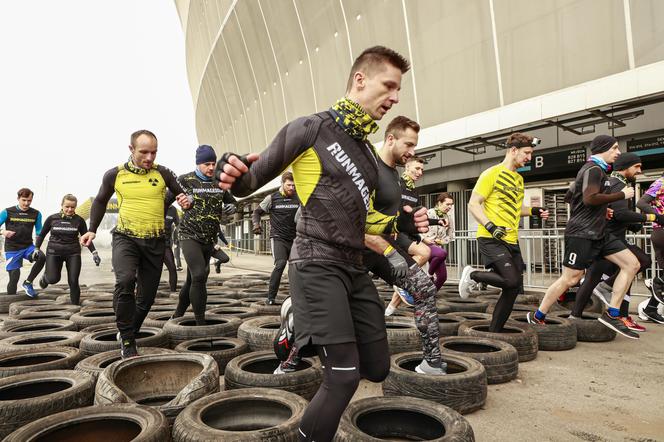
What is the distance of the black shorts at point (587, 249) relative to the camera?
5012mm

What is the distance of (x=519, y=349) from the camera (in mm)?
4367

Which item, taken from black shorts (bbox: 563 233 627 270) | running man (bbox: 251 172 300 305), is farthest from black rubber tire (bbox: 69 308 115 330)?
black shorts (bbox: 563 233 627 270)

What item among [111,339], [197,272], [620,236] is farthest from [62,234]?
[620,236]

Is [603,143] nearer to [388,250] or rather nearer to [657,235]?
[657,235]

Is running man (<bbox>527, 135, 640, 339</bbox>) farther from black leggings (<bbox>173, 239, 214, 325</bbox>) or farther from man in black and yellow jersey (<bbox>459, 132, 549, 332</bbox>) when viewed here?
black leggings (<bbox>173, 239, 214, 325</bbox>)

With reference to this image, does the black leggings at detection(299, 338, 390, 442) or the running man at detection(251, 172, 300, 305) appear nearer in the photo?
the black leggings at detection(299, 338, 390, 442)

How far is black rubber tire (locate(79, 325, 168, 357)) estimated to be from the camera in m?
4.27

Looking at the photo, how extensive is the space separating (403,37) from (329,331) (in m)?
14.9

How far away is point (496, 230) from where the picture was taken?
14.4 ft

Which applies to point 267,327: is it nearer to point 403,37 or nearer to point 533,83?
point 533,83

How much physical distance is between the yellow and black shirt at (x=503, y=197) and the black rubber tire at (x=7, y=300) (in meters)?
8.45

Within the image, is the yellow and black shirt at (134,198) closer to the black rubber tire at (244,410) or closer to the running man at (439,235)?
the black rubber tire at (244,410)

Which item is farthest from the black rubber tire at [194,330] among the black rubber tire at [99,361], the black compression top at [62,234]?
the black compression top at [62,234]

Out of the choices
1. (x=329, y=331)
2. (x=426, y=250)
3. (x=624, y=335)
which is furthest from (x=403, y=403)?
(x=624, y=335)
